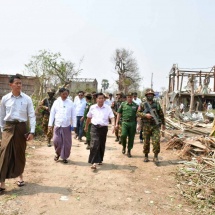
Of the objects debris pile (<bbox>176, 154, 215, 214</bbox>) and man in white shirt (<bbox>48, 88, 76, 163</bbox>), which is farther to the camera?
man in white shirt (<bbox>48, 88, 76, 163</bbox>)

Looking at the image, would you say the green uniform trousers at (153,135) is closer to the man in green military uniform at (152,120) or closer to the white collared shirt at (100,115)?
the man in green military uniform at (152,120)

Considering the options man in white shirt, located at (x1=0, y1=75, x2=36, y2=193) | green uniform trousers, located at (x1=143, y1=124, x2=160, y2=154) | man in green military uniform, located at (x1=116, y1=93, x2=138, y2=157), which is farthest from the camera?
man in green military uniform, located at (x1=116, y1=93, x2=138, y2=157)

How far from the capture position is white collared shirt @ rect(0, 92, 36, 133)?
441 cm

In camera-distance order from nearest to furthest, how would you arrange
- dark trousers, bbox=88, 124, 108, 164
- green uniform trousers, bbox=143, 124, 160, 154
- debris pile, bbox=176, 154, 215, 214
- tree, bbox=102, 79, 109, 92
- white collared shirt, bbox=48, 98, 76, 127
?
debris pile, bbox=176, 154, 215, 214, dark trousers, bbox=88, 124, 108, 164, white collared shirt, bbox=48, 98, 76, 127, green uniform trousers, bbox=143, 124, 160, 154, tree, bbox=102, 79, 109, 92

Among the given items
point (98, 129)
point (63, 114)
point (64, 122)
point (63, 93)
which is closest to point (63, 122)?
point (64, 122)

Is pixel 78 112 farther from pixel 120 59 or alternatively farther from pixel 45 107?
pixel 120 59

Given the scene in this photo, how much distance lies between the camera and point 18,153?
176 inches

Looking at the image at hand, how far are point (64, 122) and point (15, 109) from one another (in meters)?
1.91

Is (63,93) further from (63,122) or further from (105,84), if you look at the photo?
(105,84)

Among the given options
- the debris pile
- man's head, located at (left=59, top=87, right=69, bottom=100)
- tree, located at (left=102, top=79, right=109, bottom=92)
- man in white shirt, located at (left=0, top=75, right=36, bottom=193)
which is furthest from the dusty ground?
tree, located at (left=102, top=79, right=109, bottom=92)

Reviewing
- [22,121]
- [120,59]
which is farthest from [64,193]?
[120,59]

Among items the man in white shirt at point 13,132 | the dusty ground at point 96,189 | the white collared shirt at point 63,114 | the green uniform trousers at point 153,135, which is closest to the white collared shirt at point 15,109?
the man in white shirt at point 13,132

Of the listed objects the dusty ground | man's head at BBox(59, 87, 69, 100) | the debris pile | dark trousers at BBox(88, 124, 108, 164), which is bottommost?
the dusty ground

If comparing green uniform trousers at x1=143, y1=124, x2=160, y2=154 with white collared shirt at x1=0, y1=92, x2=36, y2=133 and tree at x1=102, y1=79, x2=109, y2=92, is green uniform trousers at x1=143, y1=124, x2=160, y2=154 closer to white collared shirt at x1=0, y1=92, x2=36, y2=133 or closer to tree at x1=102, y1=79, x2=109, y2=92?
white collared shirt at x1=0, y1=92, x2=36, y2=133
